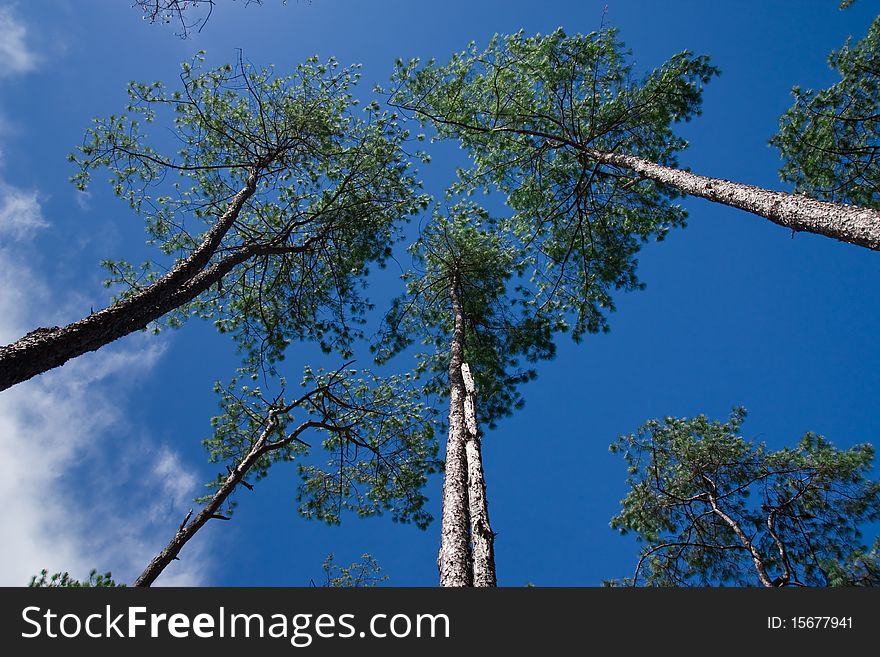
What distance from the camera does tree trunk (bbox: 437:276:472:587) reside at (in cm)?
488

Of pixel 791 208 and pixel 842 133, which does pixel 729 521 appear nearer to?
pixel 791 208

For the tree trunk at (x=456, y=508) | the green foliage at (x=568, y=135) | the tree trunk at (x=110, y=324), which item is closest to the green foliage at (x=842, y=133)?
the green foliage at (x=568, y=135)

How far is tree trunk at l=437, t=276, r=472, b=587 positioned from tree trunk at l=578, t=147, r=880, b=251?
17.1 feet

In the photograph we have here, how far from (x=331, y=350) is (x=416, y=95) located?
267 inches

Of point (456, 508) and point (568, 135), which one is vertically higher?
point (568, 135)

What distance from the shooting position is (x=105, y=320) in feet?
19.5

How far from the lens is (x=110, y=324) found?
19.8ft

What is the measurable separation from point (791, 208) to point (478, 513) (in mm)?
5548

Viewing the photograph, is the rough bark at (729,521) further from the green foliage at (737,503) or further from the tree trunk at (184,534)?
the tree trunk at (184,534)

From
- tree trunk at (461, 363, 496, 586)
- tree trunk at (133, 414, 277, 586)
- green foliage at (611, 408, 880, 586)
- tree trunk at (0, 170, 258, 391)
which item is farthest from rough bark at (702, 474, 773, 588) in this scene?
tree trunk at (0, 170, 258, 391)

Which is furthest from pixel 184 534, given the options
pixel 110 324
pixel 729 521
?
pixel 729 521

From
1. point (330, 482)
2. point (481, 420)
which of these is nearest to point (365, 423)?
point (330, 482)

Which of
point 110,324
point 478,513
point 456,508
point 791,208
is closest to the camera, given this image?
point 478,513

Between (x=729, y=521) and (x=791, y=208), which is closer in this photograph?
(x=791, y=208)
